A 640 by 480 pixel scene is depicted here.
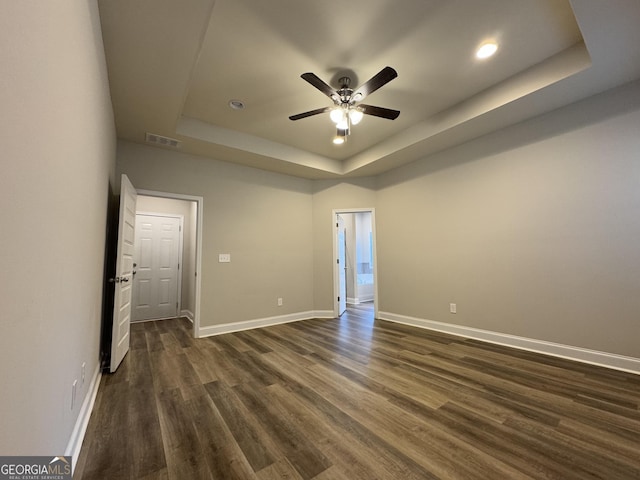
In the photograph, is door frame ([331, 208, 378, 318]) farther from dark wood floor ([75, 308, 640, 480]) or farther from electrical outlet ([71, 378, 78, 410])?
electrical outlet ([71, 378, 78, 410])

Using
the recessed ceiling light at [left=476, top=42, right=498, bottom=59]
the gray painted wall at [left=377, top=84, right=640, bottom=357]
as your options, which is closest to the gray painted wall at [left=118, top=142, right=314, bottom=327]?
the gray painted wall at [left=377, top=84, right=640, bottom=357]

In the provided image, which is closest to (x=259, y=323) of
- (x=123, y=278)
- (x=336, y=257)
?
(x=336, y=257)

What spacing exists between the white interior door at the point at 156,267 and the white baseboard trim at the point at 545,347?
484cm

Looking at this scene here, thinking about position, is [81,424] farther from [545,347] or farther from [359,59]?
[545,347]

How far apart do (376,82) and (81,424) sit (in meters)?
3.29

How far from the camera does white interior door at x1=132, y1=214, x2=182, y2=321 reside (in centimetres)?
507

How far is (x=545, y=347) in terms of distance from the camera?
2.97m

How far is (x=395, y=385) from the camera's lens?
229 centimetres

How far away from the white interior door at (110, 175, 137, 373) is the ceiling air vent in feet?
2.66

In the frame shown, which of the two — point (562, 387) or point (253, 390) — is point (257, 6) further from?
point (562, 387)

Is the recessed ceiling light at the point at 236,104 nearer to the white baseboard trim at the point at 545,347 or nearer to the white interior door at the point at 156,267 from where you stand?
the white interior door at the point at 156,267

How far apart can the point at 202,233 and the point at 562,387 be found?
175 inches

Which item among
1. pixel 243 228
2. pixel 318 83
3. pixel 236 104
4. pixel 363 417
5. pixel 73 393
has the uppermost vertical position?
pixel 236 104

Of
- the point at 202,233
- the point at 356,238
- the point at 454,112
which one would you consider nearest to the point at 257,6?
the point at 454,112
